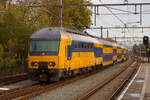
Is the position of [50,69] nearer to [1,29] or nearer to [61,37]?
[61,37]

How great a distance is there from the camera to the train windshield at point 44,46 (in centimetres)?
1656

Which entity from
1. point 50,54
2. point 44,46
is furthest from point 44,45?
point 50,54

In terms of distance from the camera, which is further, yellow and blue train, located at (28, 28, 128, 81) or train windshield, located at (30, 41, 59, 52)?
train windshield, located at (30, 41, 59, 52)

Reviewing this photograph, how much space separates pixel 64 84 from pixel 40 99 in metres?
4.96

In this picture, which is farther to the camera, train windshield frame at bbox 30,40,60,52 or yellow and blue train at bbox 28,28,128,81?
train windshield frame at bbox 30,40,60,52

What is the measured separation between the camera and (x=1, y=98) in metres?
11.7

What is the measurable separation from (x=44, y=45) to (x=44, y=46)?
0.06 m

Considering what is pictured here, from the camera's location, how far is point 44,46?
54.8ft

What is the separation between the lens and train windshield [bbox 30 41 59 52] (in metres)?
16.6

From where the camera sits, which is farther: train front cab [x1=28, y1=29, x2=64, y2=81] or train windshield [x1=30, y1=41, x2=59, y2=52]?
train windshield [x1=30, y1=41, x2=59, y2=52]

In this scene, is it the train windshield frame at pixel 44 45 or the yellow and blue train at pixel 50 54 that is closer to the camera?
the yellow and blue train at pixel 50 54

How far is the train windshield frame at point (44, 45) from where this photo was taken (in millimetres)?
16562

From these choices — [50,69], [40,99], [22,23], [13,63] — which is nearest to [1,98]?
[40,99]

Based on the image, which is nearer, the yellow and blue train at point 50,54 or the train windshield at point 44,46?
the yellow and blue train at point 50,54
